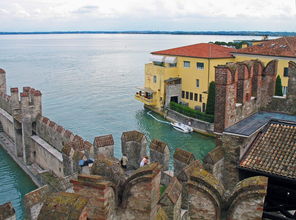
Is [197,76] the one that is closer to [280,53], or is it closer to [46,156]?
[280,53]

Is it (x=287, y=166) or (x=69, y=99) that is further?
(x=69, y=99)

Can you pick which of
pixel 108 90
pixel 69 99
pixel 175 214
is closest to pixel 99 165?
pixel 175 214

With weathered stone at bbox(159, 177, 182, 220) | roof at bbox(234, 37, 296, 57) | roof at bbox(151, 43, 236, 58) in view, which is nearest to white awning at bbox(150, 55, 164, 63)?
roof at bbox(151, 43, 236, 58)

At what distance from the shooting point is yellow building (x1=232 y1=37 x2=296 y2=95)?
118 ft

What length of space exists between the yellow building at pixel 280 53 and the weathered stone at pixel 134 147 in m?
23.8

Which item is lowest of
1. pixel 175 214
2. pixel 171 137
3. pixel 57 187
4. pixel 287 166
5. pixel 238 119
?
pixel 171 137

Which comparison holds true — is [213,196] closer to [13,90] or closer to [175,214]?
[175,214]

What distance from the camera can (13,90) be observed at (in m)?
25.4

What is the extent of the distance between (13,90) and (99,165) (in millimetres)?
20968

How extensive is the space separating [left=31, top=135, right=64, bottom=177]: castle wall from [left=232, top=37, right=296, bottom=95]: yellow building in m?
22.1

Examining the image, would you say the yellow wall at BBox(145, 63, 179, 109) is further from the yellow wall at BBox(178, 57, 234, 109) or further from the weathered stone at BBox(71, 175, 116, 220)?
the weathered stone at BBox(71, 175, 116, 220)

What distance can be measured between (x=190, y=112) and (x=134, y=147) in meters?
27.5

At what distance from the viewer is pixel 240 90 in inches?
433

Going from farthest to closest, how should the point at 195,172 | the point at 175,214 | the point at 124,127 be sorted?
the point at 124,127, the point at 175,214, the point at 195,172
